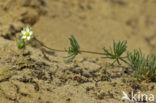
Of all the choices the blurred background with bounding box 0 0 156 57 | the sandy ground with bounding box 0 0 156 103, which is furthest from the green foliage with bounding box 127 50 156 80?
the blurred background with bounding box 0 0 156 57

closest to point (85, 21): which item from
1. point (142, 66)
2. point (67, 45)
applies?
point (67, 45)

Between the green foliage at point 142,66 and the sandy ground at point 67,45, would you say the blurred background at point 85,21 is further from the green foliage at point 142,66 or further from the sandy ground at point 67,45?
the green foliage at point 142,66

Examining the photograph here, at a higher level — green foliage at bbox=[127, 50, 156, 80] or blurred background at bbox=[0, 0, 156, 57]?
blurred background at bbox=[0, 0, 156, 57]

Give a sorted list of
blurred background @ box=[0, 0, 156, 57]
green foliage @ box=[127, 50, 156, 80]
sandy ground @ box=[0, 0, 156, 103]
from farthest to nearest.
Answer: blurred background @ box=[0, 0, 156, 57]
green foliage @ box=[127, 50, 156, 80]
sandy ground @ box=[0, 0, 156, 103]

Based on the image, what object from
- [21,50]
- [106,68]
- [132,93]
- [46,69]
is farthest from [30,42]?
[132,93]

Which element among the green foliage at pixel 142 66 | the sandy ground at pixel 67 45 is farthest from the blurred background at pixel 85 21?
the green foliage at pixel 142 66

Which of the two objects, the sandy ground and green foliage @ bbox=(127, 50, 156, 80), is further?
green foliage @ bbox=(127, 50, 156, 80)

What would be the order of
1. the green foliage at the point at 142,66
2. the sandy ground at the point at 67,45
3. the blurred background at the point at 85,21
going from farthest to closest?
the blurred background at the point at 85,21 < the green foliage at the point at 142,66 < the sandy ground at the point at 67,45

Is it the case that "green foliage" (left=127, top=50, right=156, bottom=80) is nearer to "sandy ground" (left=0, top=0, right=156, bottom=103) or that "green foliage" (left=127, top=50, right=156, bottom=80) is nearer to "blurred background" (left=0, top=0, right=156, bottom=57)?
"sandy ground" (left=0, top=0, right=156, bottom=103)

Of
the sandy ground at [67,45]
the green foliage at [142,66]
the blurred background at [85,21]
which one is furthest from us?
the blurred background at [85,21]
